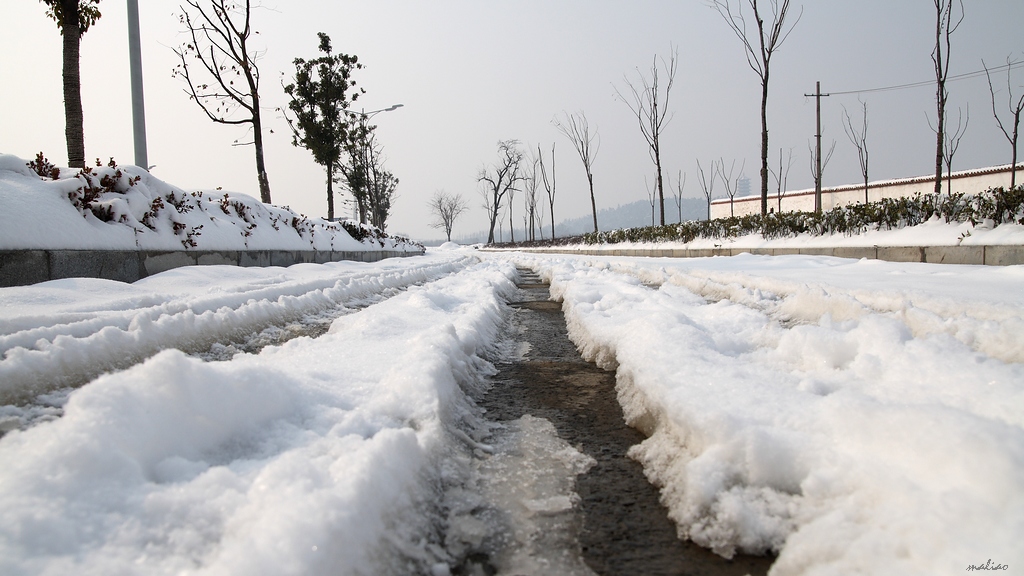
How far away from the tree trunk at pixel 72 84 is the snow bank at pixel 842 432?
26.5 ft

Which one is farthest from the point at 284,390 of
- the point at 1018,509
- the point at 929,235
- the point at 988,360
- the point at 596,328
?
the point at 929,235

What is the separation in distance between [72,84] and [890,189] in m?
32.4

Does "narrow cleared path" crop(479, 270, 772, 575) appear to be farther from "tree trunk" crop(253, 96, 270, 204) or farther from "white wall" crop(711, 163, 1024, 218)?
"white wall" crop(711, 163, 1024, 218)

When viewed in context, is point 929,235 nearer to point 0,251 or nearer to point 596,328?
point 596,328

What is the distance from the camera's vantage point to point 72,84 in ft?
23.1

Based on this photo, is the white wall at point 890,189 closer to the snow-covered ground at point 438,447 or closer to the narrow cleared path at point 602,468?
the narrow cleared path at point 602,468

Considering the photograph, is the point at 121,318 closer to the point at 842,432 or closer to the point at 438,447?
the point at 438,447

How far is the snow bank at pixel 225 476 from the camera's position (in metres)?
0.87

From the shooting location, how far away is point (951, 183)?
2406 cm

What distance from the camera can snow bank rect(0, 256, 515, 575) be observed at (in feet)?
2.87

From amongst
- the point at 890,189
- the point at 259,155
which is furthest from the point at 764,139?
the point at 890,189

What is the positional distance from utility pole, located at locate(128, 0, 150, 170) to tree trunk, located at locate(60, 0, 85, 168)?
605 mm

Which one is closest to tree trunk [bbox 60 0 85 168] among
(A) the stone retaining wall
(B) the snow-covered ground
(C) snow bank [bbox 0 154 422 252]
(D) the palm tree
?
(D) the palm tree

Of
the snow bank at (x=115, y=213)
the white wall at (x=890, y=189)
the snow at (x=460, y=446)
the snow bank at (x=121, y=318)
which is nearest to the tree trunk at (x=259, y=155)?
the snow bank at (x=115, y=213)
